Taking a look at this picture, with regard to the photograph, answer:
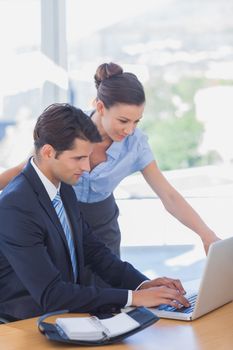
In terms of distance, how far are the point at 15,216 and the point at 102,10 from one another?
9.48 feet

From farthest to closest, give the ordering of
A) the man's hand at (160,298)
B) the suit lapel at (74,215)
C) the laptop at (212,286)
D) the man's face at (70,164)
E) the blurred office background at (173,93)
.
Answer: the blurred office background at (173,93), the suit lapel at (74,215), the man's face at (70,164), the man's hand at (160,298), the laptop at (212,286)

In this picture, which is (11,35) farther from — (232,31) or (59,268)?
(59,268)

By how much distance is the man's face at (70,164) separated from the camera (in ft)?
8.62

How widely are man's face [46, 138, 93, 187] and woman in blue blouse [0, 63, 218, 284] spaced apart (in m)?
0.38

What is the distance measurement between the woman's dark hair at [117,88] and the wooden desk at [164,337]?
0.93m

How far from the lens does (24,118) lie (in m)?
4.94

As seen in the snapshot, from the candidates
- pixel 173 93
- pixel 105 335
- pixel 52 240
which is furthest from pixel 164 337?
pixel 173 93

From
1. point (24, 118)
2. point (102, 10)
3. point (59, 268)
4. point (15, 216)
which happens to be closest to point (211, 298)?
point (59, 268)

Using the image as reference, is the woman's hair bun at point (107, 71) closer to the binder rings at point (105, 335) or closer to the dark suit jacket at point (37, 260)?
the dark suit jacket at point (37, 260)

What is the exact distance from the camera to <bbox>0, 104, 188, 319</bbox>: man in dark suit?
2477 mm

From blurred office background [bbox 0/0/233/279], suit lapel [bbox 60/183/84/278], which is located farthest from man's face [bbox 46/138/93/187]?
blurred office background [bbox 0/0/233/279]

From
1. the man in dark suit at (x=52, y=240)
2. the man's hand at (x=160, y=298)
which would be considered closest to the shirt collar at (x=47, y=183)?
the man in dark suit at (x=52, y=240)

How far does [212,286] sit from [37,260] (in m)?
0.56

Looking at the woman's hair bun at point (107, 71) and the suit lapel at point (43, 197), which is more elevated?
the woman's hair bun at point (107, 71)
